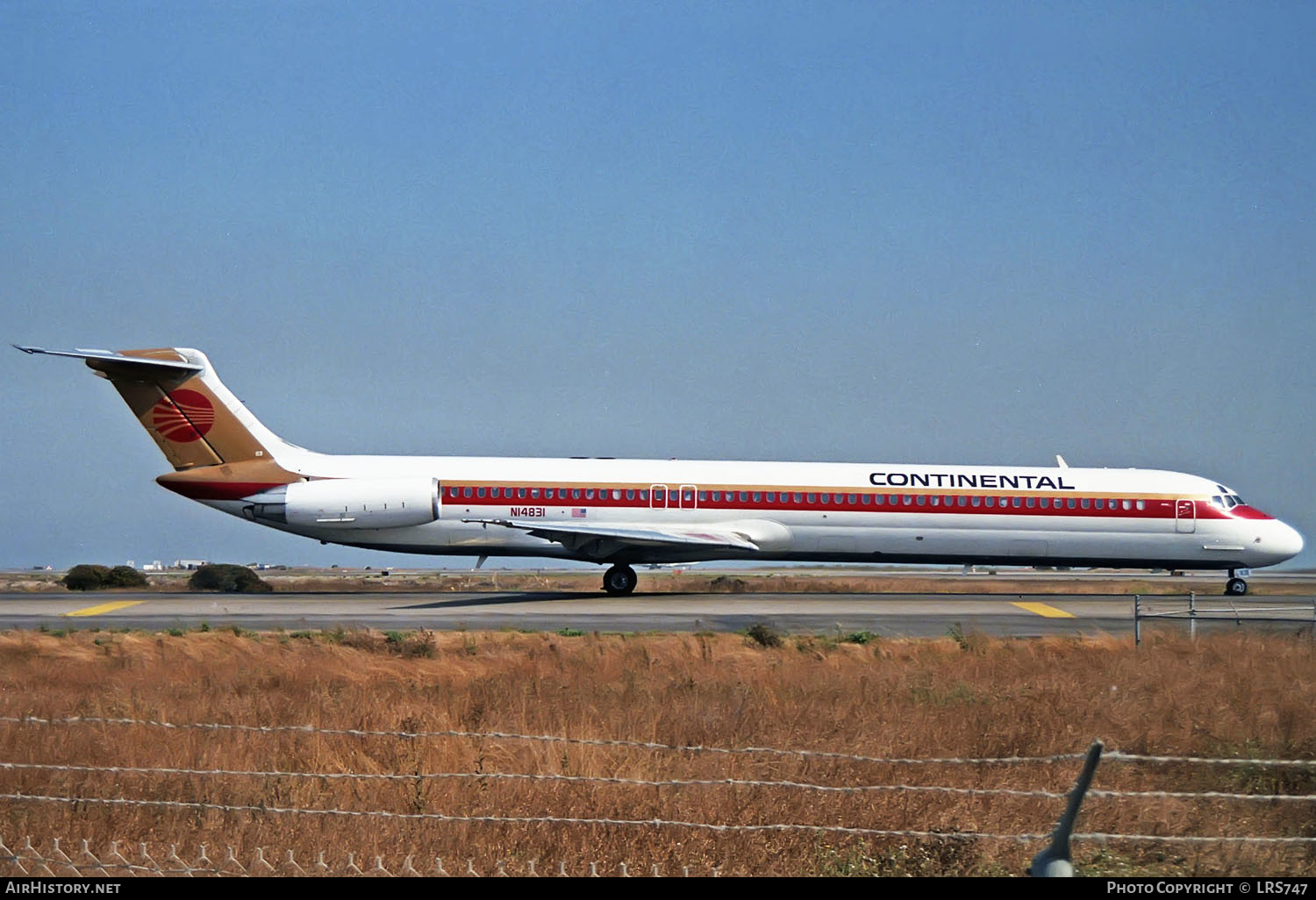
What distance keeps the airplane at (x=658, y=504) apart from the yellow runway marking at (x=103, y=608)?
10.3 ft

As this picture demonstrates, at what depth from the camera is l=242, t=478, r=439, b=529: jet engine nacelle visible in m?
31.0

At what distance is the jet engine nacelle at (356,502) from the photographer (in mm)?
31000

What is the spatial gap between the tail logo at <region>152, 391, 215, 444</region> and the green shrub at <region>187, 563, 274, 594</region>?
963cm

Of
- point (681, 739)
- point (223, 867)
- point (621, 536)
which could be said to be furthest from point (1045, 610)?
point (223, 867)

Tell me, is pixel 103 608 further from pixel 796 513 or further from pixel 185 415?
pixel 796 513

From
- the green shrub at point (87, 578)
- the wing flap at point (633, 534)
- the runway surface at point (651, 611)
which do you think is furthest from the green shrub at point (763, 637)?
the green shrub at point (87, 578)

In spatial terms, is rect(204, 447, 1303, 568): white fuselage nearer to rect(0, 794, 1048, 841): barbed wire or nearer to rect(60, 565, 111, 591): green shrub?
rect(60, 565, 111, 591): green shrub

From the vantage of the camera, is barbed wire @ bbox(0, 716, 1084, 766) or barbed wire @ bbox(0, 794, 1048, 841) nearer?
barbed wire @ bbox(0, 716, 1084, 766)

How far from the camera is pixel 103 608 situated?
93.1 feet

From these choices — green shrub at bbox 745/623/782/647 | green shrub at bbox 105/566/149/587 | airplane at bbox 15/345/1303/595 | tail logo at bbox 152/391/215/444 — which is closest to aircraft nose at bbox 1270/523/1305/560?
airplane at bbox 15/345/1303/595

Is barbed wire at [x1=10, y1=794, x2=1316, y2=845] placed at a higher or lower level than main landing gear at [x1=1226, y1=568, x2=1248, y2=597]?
lower

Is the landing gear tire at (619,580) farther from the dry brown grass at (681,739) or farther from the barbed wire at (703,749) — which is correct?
the barbed wire at (703,749)
